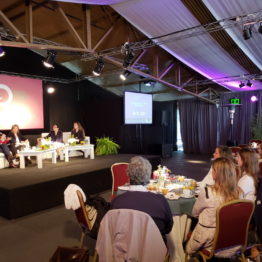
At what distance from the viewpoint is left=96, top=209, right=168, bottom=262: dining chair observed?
5.77ft

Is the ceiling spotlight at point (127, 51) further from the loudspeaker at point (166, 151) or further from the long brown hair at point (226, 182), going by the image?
the loudspeaker at point (166, 151)

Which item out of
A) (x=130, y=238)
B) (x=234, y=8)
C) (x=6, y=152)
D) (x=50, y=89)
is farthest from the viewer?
(x=50, y=89)

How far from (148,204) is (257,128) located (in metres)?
9.41

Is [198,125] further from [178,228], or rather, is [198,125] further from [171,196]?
[178,228]

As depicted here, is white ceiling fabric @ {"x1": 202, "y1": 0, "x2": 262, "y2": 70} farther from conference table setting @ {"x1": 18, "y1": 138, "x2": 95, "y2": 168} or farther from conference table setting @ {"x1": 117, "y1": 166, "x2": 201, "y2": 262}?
conference table setting @ {"x1": 18, "y1": 138, "x2": 95, "y2": 168}

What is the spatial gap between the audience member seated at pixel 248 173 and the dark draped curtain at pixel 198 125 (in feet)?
29.4

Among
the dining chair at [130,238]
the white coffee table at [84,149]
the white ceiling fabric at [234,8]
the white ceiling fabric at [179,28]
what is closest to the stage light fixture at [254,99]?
the white ceiling fabric at [179,28]

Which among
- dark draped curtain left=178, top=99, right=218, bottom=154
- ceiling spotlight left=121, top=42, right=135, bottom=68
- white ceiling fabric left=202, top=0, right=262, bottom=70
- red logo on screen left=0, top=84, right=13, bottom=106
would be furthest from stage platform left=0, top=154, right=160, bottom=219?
dark draped curtain left=178, top=99, right=218, bottom=154

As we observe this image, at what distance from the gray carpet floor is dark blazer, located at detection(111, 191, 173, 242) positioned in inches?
67.7

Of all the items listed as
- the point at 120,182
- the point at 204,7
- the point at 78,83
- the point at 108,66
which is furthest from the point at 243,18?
the point at 78,83

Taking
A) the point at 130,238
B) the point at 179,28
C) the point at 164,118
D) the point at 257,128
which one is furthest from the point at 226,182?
the point at 164,118

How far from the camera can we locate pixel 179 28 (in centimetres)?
548

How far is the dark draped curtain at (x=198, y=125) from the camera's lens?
1190 cm

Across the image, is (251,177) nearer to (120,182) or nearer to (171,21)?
(120,182)
